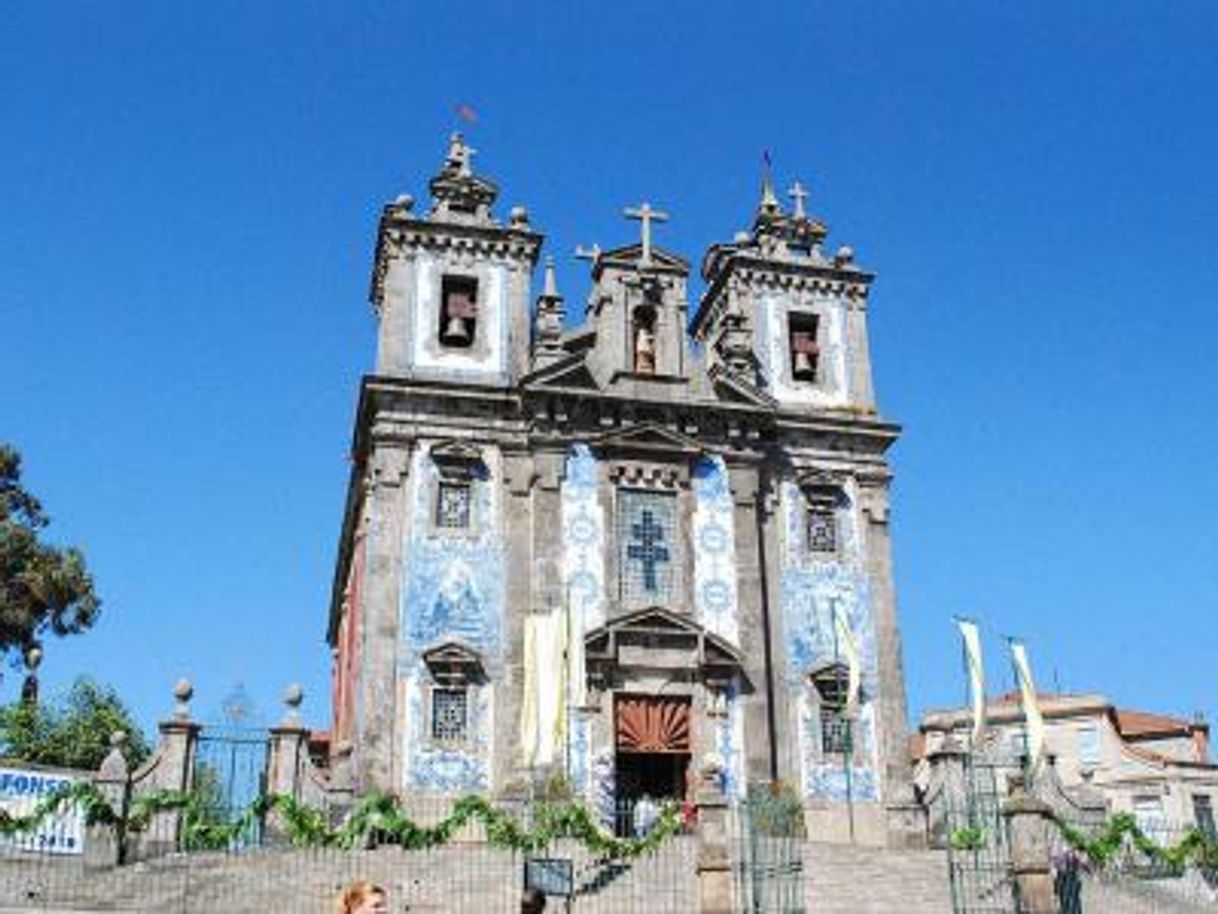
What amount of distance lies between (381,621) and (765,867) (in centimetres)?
1017

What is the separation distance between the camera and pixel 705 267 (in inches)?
1318

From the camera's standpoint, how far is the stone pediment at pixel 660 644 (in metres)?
26.3

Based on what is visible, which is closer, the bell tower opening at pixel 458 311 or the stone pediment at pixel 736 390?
the bell tower opening at pixel 458 311


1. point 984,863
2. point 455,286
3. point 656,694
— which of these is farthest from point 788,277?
point 984,863

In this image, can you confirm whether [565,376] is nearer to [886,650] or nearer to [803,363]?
[803,363]

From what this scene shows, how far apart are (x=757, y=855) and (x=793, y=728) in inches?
374

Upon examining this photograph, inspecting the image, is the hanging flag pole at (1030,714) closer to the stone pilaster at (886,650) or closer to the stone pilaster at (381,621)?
the stone pilaster at (886,650)

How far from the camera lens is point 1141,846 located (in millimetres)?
22344

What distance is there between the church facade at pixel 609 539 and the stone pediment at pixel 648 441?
59 millimetres

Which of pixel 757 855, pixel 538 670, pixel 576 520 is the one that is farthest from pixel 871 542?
pixel 757 855

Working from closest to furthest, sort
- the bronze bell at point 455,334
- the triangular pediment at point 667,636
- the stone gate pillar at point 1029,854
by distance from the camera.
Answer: the stone gate pillar at point 1029,854 < the triangular pediment at point 667,636 < the bronze bell at point 455,334

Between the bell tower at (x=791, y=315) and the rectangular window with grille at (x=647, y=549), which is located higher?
the bell tower at (x=791, y=315)

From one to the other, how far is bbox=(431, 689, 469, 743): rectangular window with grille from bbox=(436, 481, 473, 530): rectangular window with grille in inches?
128

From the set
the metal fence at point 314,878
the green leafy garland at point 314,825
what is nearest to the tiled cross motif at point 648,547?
the green leafy garland at point 314,825
